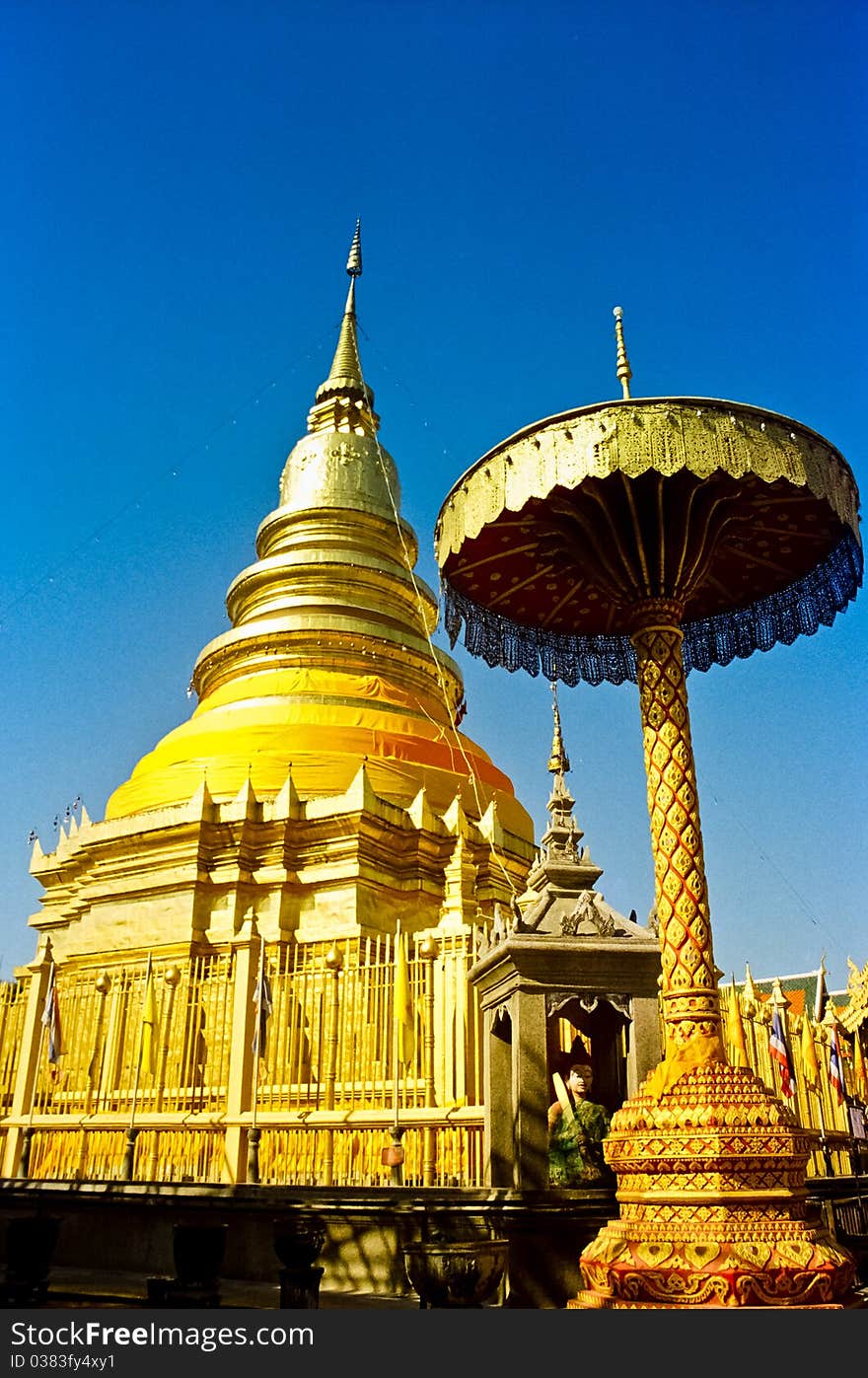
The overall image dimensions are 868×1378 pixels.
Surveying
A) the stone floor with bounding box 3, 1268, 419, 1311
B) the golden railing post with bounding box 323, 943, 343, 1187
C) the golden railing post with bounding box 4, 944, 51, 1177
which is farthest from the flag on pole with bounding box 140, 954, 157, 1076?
the stone floor with bounding box 3, 1268, 419, 1311

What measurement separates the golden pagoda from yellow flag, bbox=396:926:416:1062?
154 millimetres

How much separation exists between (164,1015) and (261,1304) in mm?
5495

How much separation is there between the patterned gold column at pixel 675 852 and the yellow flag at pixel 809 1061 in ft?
27.9

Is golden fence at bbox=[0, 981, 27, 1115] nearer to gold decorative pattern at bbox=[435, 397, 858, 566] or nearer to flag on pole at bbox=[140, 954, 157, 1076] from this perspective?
flag on pole at bbox=[140, 954, 157, 1076]

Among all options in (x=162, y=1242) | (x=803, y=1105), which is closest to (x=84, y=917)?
(x=162, y=1242)

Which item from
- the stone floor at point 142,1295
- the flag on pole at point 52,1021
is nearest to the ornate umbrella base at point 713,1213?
the stone floor at point 142,1295

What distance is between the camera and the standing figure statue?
7332 millimetres

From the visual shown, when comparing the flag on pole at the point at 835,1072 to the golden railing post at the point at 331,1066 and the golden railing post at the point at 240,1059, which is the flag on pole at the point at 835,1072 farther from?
the golden railing post at the point at 240,1059

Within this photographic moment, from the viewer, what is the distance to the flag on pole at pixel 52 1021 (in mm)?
12484

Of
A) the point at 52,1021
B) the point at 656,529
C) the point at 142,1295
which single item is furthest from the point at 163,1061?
the point at 656,529

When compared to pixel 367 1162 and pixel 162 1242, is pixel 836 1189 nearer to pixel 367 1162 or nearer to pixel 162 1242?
pixel 367 1162

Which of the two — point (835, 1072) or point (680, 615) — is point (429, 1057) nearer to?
point (680, 615)

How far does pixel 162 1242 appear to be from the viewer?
9328 mm

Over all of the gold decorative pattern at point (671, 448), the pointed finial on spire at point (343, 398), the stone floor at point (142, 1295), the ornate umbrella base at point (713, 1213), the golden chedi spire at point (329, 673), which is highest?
the pointed finial on spire at point (343, 398)
